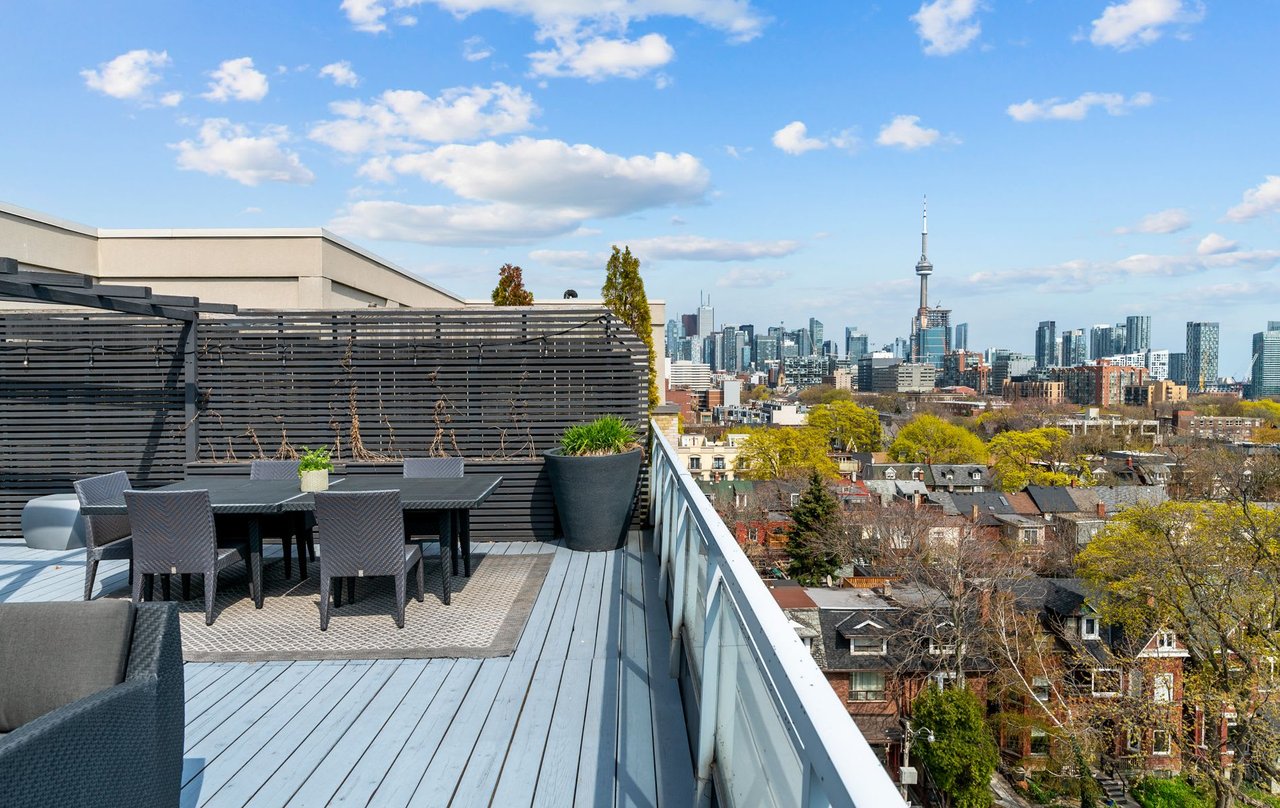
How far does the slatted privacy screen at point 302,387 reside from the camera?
21.8ft

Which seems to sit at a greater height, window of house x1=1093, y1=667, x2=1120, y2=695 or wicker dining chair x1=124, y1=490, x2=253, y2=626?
wicker dining chair x1=124, y1=490, x2=253, y2=626

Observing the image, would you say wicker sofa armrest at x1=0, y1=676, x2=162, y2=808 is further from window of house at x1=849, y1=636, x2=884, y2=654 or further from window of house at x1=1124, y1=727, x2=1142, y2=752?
window of house at x1=849, y1=636, x2=884, y2=654

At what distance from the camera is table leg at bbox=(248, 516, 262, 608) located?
4.29 m

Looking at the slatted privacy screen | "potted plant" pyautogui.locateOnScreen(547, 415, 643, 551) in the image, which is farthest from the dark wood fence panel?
"potted plant" pyautogui.locateOnScreen(547, 415, 643, 551)

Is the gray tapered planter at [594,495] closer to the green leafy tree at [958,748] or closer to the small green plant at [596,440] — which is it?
the small green plant at [596,440]

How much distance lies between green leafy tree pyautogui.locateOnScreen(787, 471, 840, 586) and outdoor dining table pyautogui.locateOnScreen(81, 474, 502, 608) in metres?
27.4

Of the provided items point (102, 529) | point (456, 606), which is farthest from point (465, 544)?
point (102, 529)

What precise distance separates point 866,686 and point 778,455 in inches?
1158

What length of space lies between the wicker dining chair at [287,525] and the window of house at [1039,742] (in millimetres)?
21867

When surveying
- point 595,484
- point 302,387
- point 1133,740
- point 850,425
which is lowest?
point 1133,740

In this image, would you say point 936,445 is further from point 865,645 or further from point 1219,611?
point 1219,611

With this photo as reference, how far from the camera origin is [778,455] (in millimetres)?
50281

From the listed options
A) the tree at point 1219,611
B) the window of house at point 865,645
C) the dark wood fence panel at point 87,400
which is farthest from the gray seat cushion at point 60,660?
A: the window of house at point 865,645

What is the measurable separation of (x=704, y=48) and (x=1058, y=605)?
843 inches
